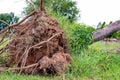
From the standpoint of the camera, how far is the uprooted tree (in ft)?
20.0

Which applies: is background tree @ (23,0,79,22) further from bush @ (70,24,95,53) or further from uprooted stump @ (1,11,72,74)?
uprooted stump @ (1,11,72,74)

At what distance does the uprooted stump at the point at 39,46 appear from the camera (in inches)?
239

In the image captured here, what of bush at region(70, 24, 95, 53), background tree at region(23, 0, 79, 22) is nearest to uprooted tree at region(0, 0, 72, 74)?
bush at region(70, 24, 95, 53)

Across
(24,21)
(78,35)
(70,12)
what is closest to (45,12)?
(24,21)

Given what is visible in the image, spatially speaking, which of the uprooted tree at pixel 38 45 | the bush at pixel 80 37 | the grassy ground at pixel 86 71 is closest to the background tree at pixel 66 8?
the bush at pixel 80 37

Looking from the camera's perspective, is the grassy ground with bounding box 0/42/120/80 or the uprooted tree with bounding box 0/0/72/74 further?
the uprooted tree with bounding box 0/0/72/74

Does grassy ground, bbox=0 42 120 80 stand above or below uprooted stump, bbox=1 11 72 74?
below

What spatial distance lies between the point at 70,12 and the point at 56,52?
19.0ft

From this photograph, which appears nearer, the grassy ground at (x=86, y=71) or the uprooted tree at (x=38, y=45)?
the grassy ground at (x=86, y=71)

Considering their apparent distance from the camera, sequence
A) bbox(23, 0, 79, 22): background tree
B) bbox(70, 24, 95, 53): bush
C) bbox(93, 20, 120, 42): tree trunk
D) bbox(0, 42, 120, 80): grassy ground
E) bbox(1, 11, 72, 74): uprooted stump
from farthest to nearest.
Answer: bbox(93, 20, 120, 42): tree trunk
bbox(23, 0, 79, 22): background tree
bbox(70, 24, 95, 53): bush
bbox(1, 11, 72, 74): uprooted stump
bbox(0, 42, 120, 80): grassy ground

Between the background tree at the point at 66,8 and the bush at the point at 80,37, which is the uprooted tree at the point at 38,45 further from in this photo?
the background tree at the point at 66,8

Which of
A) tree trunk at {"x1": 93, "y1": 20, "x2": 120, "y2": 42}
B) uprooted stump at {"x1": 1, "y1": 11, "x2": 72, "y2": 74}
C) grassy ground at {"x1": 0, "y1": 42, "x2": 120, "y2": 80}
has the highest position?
tree trunk at {"x1": 93, "y1": 20, "x2": 120, "y2": 42}

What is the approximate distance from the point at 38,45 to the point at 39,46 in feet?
0.08

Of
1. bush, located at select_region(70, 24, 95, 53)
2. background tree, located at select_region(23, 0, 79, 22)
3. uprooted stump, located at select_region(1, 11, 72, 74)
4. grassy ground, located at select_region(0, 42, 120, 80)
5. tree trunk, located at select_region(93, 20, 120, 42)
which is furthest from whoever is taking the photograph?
tree trunk, located at select_region(93, 20, 120, 42)
